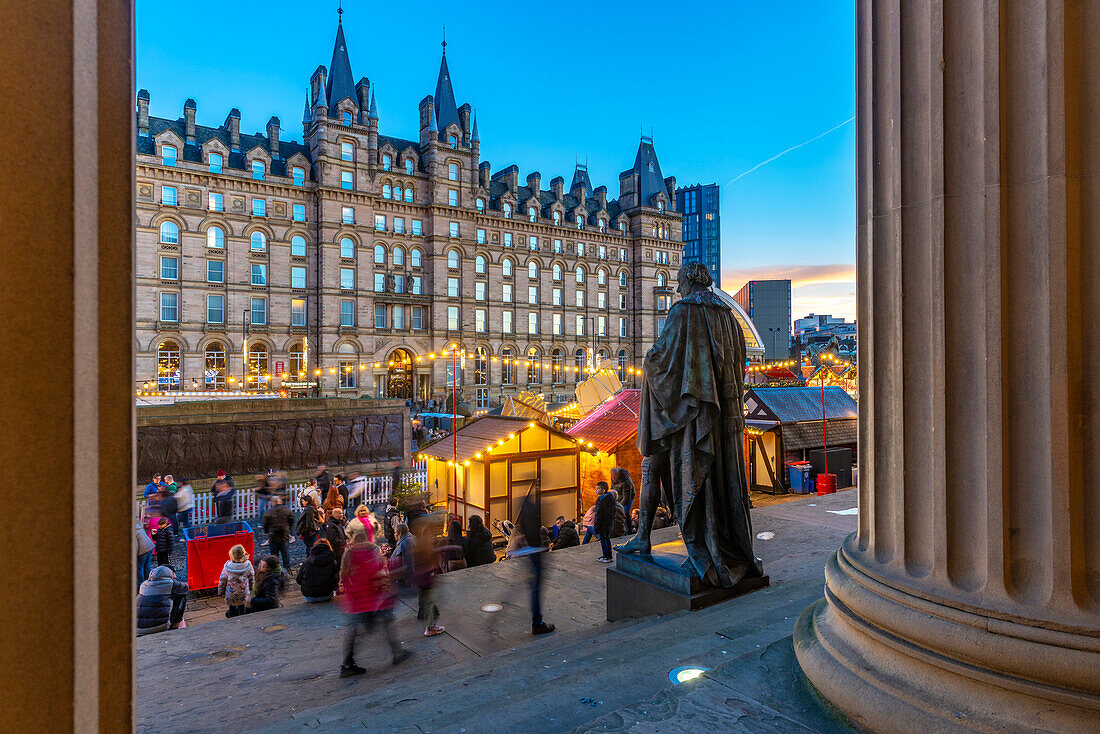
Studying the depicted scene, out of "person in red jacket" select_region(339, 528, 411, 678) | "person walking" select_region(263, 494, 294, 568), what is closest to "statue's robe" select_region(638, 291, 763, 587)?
"person in red jacket" select_region(339, 528, 411, 678)

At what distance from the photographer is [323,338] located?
43.5 meters

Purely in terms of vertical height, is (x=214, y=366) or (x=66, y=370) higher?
(x=214, y=366)

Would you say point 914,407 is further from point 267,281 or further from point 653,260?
point 653,260

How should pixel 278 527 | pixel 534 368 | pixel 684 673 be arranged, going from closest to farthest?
pixel 684 673 → pixel 278 527 → pixel 534 368

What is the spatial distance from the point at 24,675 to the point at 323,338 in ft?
147

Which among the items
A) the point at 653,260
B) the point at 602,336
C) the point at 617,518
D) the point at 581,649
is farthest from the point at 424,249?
the point at 581,649

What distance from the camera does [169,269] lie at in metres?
39.2

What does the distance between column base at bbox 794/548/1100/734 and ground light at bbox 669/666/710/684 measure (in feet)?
2.25

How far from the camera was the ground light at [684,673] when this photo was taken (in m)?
3.44

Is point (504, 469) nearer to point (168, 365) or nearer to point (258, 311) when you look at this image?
point (168, 365)

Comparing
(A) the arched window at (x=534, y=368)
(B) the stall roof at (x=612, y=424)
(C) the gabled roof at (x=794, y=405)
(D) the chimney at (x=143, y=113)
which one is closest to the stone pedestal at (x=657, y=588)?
(B) the stall roof at (x=612, y=424)

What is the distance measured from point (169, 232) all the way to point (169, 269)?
2.38 meters

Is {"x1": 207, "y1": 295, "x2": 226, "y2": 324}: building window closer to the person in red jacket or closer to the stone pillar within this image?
the person in red jacket

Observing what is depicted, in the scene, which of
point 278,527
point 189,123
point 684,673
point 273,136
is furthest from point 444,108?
point 684,673
